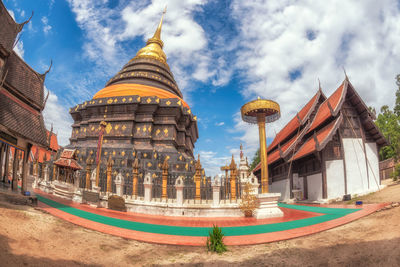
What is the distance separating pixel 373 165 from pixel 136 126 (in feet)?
54.8

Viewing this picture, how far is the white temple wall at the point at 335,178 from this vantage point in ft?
41.1

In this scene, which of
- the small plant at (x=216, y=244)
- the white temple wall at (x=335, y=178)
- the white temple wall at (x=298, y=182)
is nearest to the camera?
the small plant at (x=216, y=244)

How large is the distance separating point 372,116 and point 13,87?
18.6 m

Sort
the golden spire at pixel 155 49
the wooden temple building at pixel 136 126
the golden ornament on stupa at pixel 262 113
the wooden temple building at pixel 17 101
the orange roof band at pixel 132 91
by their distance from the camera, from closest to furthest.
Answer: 1. the wooden temple building at pixel 17 101
2. the golden ornament on stupa at pixel 262 113
3. the wooden temple building at pixel 136 126
4. the orange roof band at pixel 132 91
5. the golden spire at pixel 155 49

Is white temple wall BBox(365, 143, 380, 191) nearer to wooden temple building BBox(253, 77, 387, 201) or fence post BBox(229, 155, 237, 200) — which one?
wooden temple building BBox(253, 77, 387, 201)

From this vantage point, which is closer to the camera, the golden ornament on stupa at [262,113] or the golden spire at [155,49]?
the golden ornament on stupa at [262,113]

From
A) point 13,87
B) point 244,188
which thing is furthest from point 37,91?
point 244,188

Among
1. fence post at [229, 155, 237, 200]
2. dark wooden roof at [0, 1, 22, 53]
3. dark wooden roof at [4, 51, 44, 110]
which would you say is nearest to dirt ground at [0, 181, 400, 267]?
fence post at [229, 155, 237, 200]

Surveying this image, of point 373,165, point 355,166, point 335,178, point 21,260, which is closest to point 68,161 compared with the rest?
point 21,260

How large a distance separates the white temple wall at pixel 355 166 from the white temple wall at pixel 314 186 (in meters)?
1.48

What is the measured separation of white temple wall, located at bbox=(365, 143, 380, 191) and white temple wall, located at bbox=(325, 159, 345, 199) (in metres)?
1.88

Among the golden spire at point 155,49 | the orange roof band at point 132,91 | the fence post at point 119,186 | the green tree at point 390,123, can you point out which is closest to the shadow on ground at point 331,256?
the fence post at point 119,186

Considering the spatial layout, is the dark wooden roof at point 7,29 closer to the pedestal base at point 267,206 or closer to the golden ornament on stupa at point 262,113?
the golden ornament on stupa at point 262,113

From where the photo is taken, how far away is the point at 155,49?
27.5m
